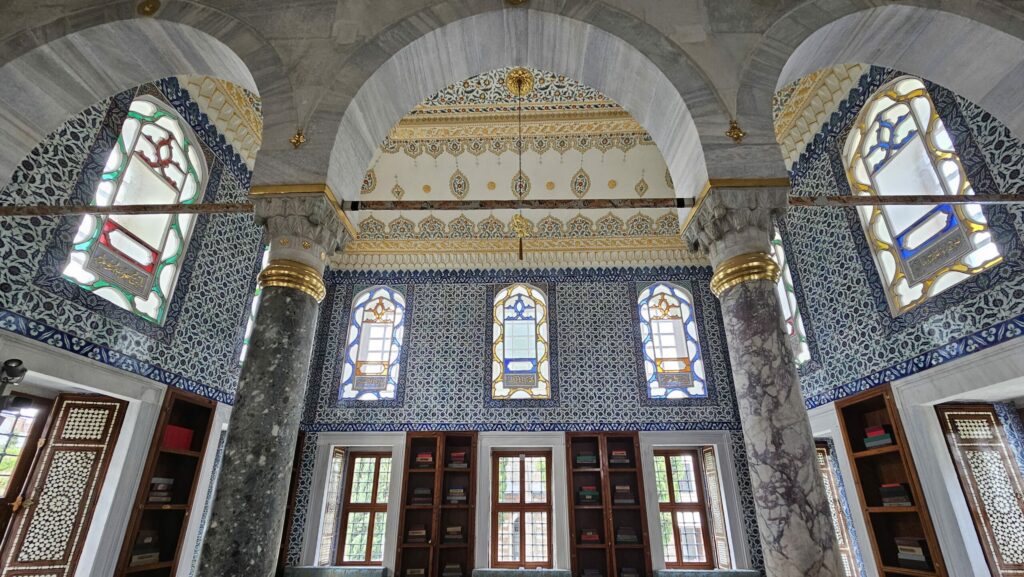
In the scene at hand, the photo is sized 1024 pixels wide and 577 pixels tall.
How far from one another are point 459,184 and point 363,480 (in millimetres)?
4369

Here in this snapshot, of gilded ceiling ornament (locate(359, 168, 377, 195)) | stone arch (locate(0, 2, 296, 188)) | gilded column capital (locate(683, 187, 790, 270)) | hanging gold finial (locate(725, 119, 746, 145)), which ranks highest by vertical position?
gilded ceiling ornament (locate(359, 168, 377, 195))

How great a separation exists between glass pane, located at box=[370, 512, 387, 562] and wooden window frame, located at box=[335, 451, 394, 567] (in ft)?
0.08

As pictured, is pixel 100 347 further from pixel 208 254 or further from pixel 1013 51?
pixel 1013 51

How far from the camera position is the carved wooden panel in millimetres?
4012

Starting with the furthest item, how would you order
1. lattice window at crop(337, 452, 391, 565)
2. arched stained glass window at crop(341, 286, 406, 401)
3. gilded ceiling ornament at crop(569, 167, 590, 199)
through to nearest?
gilded ceiling ornament at crop(569, 167, 590, 199), arched stained glass window at crop(341, 286, 406, 401), lattice window at crop(337, 452, 391, 565)

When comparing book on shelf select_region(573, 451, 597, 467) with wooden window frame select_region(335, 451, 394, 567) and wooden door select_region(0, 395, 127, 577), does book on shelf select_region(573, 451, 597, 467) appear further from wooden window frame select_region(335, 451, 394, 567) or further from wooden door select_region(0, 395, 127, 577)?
wooden door select_region(0, 395, 127, 577)

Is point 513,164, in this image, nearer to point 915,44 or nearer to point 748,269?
point 915,44

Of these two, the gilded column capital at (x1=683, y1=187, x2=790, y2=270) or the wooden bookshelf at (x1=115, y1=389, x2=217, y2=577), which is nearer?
the gilded column capital at (x1=683, y1=187, x2=790, y2=270)

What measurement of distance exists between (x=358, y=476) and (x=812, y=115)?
7.15 m

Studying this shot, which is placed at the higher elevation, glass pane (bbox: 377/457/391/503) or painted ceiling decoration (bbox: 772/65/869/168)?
painted ceiling decoration (bbox: 772/65/869/168)

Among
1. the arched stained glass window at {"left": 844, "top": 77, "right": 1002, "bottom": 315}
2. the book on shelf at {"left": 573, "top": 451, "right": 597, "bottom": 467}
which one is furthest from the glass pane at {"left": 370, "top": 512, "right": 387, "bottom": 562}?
the arched stained glass window at {"left": 844, "top": 77, "right": 1002, "bottom": 315}

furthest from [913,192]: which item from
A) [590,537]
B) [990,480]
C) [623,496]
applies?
[590,537]

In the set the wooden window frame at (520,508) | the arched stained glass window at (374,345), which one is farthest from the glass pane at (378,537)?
the arched stained glass window at (374,345)

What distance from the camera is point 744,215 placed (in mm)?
2789
